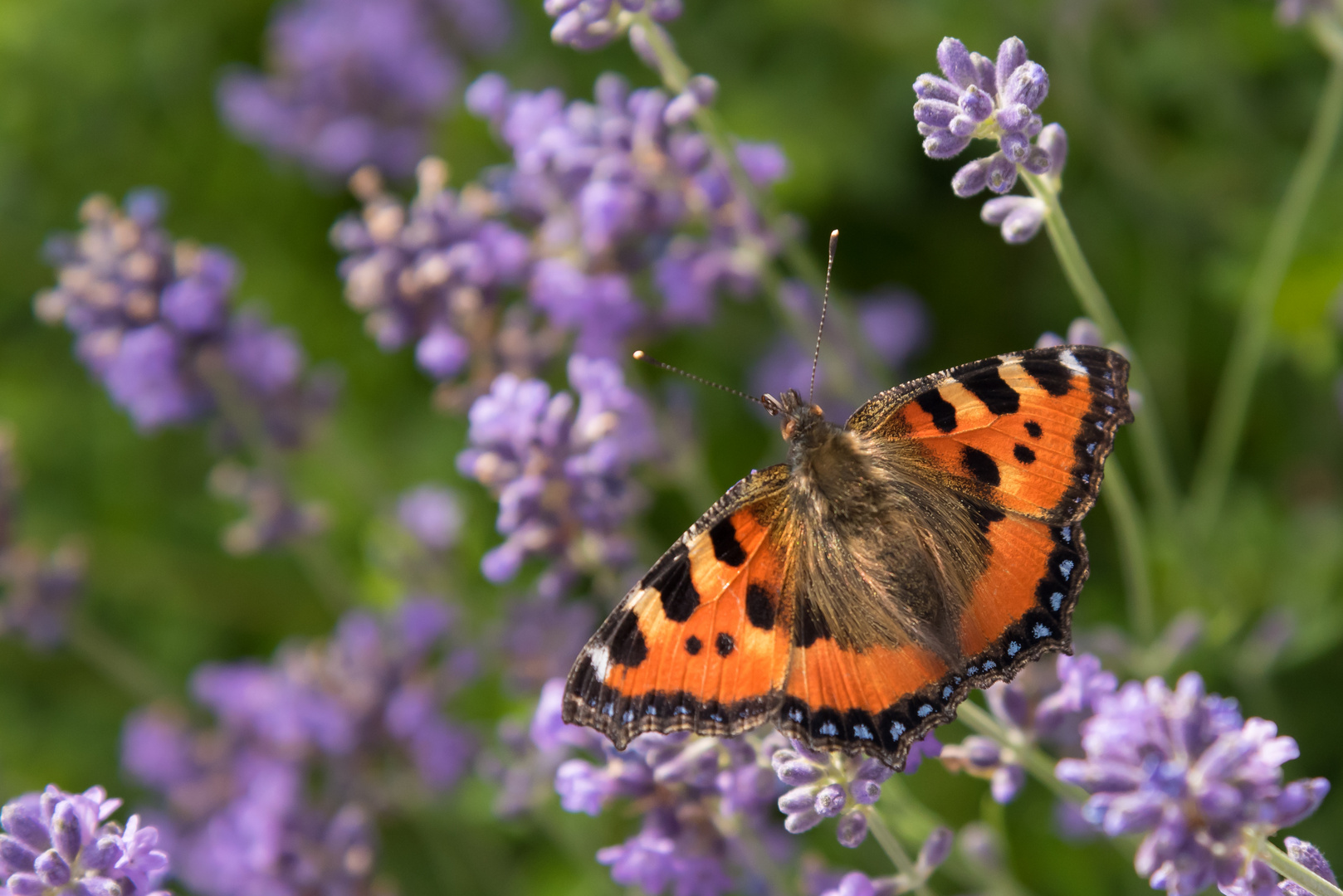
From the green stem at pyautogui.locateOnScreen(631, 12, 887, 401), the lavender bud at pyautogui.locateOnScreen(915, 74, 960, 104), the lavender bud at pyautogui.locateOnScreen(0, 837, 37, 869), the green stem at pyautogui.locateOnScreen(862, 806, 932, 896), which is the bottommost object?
the green stem at pyautogui.locateOnScreen(862, 806, 932, 896)

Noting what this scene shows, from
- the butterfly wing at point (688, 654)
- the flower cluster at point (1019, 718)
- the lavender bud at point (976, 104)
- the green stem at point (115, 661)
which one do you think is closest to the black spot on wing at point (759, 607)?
the butterfly wing at point (688, 654)

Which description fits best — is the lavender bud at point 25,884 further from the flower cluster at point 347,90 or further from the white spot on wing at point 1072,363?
the flower cluster at point 347,90

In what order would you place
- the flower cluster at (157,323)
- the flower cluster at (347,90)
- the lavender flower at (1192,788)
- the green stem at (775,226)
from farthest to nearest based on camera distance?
the flower cluster at (347,90) → the flower cluster at (157,323) → the green stem at (775,226) → the lavender flower at (1192,788)

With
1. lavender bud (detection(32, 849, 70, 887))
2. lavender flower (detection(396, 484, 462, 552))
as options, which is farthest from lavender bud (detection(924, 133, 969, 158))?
lavender flower (detection(396, 484, 462, 552))

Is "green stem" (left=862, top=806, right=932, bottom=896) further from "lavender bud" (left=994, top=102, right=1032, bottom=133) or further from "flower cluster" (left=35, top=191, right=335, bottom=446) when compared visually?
"flower cluster" (left=35, top=191, right=335, bottom=446)

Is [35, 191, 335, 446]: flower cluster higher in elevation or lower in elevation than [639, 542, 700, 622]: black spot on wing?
higher

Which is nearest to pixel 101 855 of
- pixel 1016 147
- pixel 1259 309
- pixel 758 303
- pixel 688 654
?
pixel 688 654
